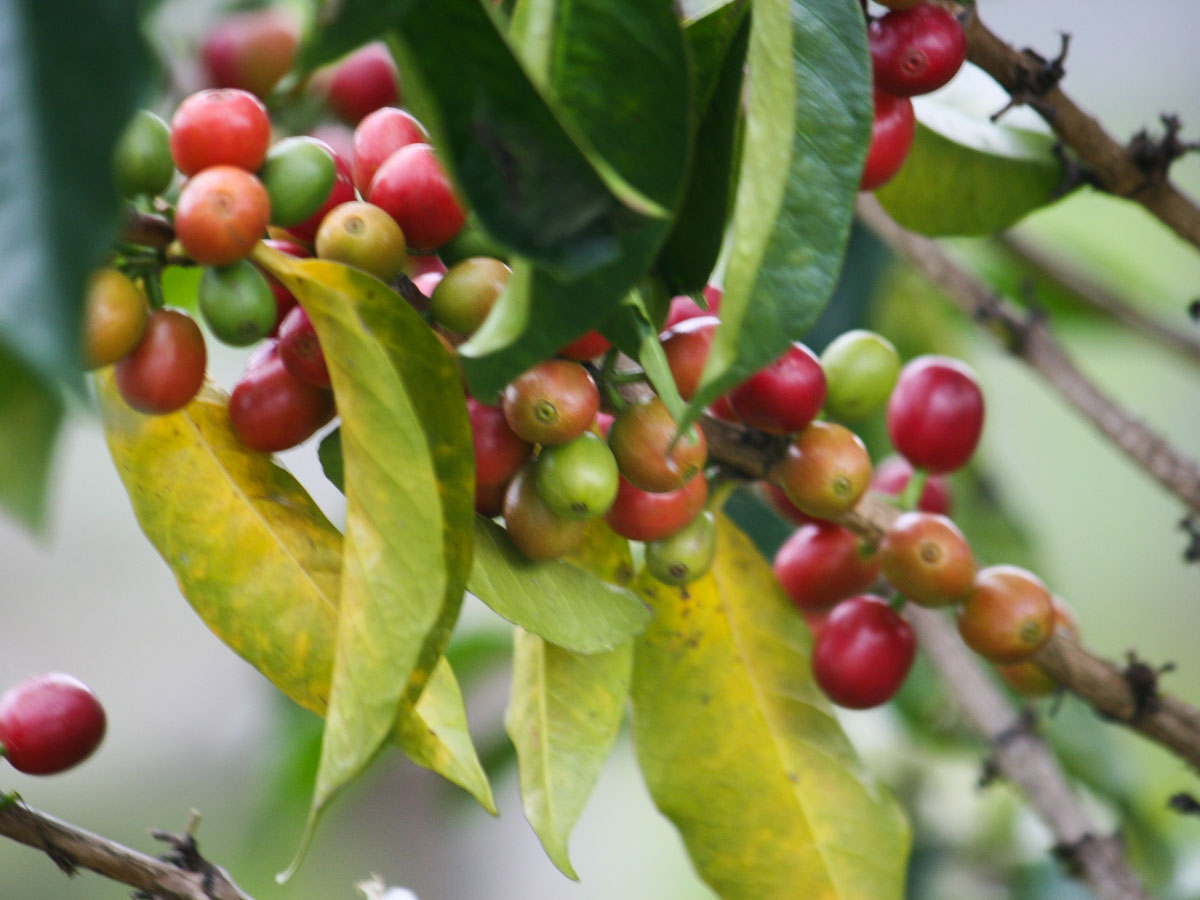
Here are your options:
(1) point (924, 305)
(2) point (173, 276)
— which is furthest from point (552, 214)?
(1) point (924, 305)

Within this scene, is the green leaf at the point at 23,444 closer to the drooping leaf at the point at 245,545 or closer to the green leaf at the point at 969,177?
the drooping leaf at the point at 245,545

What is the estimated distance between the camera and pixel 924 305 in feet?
3.67

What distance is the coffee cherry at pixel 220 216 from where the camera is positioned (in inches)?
14.4

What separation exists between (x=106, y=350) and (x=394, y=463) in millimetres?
103

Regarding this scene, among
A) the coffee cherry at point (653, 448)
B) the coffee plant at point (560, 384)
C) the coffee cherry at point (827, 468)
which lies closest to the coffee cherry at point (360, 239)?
the coffee plant at point (560, 384)

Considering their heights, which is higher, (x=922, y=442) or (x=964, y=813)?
(x=922, y=442)

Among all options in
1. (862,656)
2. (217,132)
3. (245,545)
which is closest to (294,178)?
(217,132)

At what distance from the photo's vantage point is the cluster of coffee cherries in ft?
1.56

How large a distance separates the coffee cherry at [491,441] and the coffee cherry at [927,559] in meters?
0.21

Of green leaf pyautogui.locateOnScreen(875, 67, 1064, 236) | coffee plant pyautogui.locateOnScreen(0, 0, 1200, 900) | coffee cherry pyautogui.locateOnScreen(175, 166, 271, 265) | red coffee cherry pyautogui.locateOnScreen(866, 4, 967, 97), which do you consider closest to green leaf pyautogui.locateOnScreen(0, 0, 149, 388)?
coffee plant pyautogui.locateOnScreen(0, 0, 1200, 900)

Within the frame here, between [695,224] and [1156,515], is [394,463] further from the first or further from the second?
[1156,515]

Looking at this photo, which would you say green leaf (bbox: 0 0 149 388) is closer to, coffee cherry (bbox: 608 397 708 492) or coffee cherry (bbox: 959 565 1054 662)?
coffee cherry (bbox: 608 397 708 492)

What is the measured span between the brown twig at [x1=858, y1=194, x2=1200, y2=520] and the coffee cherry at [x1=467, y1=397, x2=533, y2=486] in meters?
0.35

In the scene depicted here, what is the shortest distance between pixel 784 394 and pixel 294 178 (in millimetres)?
217
